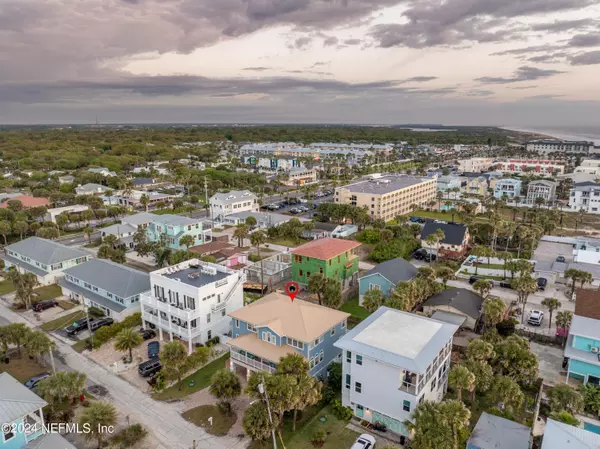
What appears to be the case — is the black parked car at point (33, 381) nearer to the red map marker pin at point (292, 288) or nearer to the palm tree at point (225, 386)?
the palm tree at point (225, 386)

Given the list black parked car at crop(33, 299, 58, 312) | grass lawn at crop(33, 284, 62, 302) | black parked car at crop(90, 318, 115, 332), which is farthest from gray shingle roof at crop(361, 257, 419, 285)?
grass lawn at crop(33, 284, 62, 302)

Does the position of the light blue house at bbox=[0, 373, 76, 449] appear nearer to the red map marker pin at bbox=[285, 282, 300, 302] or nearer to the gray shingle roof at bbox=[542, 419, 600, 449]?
the gray shingle roof at bbox=[542, 419, 600, 449]

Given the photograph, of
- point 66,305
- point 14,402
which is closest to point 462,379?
point 14,402

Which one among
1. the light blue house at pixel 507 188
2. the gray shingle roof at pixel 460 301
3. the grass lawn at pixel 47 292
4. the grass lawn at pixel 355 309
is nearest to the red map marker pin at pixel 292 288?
the grass lawn at pixel 355 309

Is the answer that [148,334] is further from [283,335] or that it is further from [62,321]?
[283,335]

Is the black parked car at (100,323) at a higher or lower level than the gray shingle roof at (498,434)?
lower

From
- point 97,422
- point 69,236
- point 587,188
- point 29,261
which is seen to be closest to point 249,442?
point 97,422
